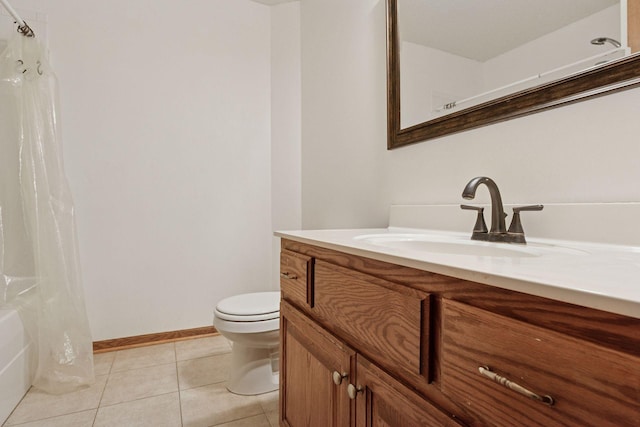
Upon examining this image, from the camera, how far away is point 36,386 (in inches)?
61.9

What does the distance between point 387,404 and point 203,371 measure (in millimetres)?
1425

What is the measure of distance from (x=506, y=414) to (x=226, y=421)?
49.9 inches

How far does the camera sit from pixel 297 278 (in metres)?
1.02

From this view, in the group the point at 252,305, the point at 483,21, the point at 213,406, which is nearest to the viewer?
the point at 483,21

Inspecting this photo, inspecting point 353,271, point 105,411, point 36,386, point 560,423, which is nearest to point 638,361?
point 560,423

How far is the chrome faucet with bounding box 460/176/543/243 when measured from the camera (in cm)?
84

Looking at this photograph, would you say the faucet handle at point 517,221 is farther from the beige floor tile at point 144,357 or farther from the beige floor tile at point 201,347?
the beige floor tile at point 144,357

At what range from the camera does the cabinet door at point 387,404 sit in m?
0.54

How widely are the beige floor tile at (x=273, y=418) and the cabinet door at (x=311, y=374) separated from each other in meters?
0.25

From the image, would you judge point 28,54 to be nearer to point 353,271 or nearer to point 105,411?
point 105,411

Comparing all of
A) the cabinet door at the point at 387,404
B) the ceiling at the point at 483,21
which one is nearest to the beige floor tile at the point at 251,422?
the cabinet door at the point at 387,404

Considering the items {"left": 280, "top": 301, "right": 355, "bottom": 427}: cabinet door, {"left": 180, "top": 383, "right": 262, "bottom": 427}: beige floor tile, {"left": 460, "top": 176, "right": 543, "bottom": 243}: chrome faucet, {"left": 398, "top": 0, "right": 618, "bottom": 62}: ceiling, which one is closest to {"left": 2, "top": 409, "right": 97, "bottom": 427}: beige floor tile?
{"left": 180, "top": 383, "right": 262, "bottom": 427}: beige floor tile

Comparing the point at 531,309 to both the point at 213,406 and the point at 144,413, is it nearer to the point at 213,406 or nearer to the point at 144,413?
the point at 213,406

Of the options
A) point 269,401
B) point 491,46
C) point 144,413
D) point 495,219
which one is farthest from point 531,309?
point 144,413
